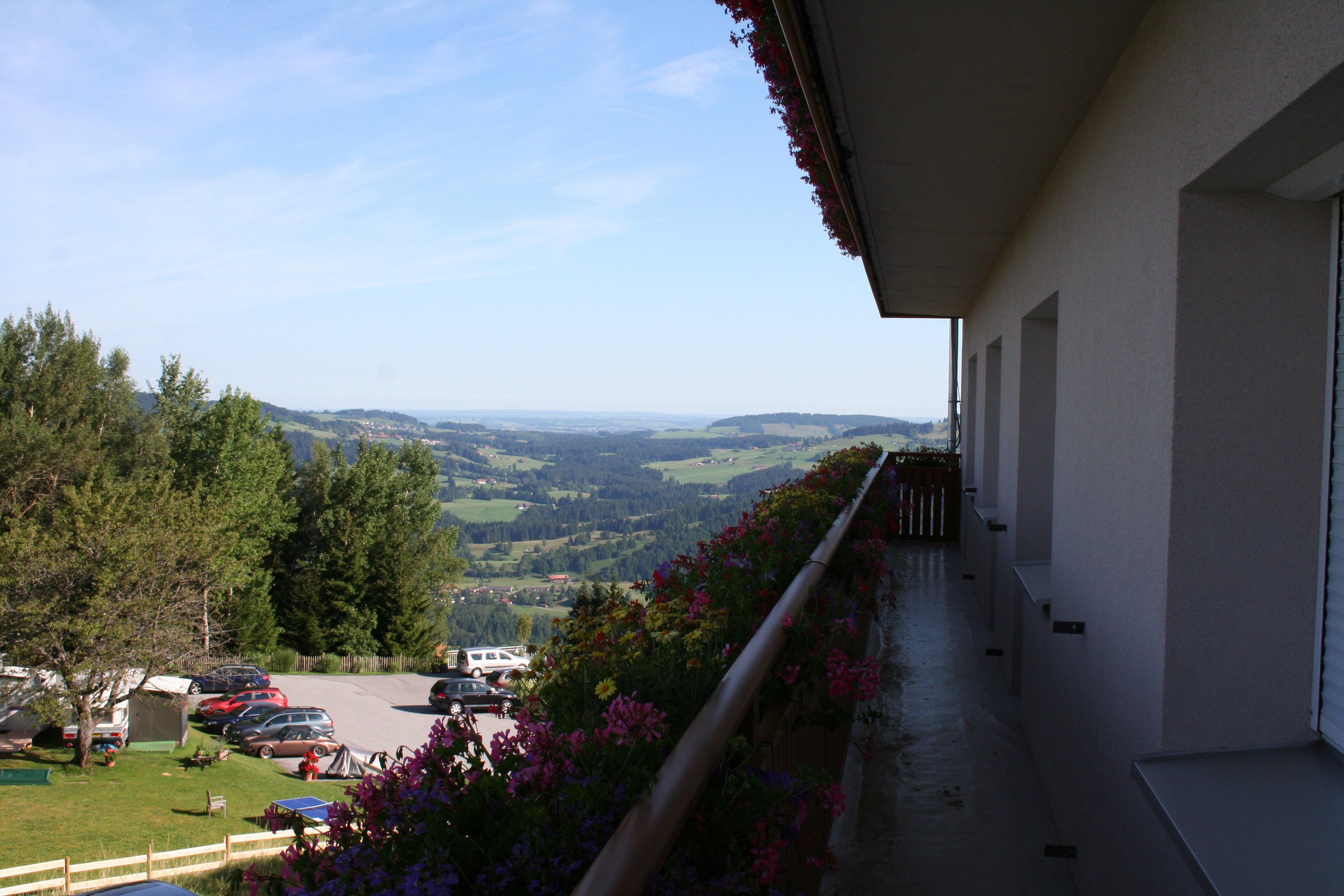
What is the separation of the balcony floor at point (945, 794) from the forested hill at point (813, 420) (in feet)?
55.2

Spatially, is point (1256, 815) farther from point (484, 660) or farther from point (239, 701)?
point (484, 660)

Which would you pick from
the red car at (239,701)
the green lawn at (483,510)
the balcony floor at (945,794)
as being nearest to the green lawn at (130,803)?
the red car at (239,701)

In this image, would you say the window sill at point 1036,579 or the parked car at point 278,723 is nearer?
the window sill at point 1036,579

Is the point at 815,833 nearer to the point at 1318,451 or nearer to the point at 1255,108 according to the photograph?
the point at 1318,451

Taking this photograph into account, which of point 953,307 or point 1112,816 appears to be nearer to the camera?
point 1112,816

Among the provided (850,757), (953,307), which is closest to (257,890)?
(850,757)

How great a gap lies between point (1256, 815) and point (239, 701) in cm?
3208

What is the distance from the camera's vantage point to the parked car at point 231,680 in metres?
30.4

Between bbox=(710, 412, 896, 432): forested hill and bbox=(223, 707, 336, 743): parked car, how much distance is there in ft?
60.3

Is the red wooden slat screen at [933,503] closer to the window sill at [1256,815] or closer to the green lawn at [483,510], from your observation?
the window sill at [1256,815]

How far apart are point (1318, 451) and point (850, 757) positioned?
87.8 inches

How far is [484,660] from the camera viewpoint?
36062 mm

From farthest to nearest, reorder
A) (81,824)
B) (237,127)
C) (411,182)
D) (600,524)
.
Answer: (600,524), (237,127), (411,182), (81,824)

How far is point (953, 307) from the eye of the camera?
8.73 m
